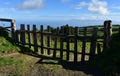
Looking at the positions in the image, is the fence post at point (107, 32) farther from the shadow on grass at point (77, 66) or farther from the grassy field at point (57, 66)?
the shadow on grass at point (77, 66)

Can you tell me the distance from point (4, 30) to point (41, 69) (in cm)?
787

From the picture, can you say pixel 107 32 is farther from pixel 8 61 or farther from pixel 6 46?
pixel 6 46

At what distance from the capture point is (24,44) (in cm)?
2009

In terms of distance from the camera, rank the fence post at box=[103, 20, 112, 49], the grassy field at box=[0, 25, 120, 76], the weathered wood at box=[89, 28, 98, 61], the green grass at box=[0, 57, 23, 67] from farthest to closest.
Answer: the green grass at box=[0, 57, 23, 67] → the weathered wood at box=[89, 28, 98, 61] → the fence post at box=[103, 20, 112, 49] → the grassy field at box=[0, 25, 120, 76]

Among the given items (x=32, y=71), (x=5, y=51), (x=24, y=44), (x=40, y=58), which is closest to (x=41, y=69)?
(x=32, y=71)

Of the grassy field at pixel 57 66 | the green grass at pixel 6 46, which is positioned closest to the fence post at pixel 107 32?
the grassy field at pixel 57 66

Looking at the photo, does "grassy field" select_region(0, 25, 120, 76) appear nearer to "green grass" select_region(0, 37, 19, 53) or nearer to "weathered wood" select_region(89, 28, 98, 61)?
"weathered wood" select_region(89, 28, 98, 61)

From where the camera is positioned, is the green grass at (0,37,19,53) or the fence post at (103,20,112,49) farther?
the green grass at (0,37,19,53)

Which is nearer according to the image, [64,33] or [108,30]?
[108,30]

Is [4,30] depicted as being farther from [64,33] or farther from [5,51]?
[64,33]

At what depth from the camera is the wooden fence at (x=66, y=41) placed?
15.5 meters

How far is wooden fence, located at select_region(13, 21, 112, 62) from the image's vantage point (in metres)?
15.5

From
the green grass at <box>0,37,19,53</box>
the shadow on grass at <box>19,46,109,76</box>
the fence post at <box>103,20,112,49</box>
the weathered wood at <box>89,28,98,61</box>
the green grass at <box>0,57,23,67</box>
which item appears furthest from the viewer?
the green grass at <box>0,37,19,53</box>

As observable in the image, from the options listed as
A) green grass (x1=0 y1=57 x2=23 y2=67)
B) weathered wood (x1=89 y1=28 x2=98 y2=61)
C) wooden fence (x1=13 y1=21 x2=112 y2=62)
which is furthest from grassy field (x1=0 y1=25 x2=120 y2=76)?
wooden fence (x1=13 y1=21 x2=112 y2=62)
